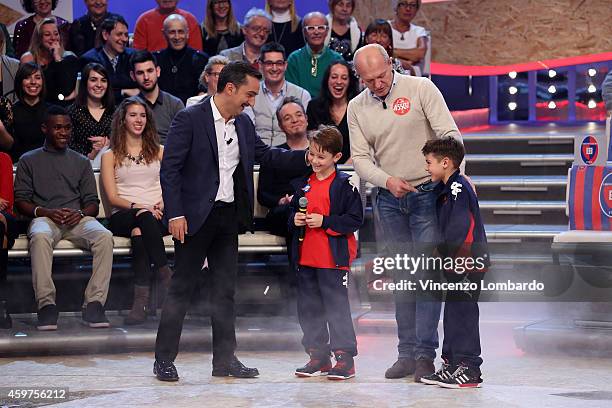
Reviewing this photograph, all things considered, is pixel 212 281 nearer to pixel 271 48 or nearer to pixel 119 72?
pixel 271 48

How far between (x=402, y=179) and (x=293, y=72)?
11.1 feet

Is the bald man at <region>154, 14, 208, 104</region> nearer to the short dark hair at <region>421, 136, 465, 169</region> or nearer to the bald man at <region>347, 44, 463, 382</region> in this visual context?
the bald man at <region>347, 44, 463, 382</region>

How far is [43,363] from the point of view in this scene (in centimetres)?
631

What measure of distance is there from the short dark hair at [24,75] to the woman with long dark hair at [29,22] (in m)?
1.39

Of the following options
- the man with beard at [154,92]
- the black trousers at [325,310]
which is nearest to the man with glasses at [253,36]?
the man with beard at [154,92]

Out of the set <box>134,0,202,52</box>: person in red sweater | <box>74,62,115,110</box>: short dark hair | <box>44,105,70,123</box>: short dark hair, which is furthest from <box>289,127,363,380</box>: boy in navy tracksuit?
<box>134,0,202,52</box>: person in red sweater

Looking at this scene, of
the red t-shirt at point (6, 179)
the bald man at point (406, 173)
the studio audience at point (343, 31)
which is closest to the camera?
the bald man at point (406, 173)

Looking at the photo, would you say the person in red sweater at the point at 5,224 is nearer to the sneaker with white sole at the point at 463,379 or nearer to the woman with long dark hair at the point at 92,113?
the woman with long dark hair at the point at 92,113

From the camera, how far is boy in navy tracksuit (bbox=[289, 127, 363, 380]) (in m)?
5.73

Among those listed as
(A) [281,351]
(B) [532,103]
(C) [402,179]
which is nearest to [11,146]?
(A) [281,351]

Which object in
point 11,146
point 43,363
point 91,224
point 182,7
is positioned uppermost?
point 182,7

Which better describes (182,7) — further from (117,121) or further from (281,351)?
(281,351)

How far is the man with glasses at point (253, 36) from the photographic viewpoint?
8805 mm

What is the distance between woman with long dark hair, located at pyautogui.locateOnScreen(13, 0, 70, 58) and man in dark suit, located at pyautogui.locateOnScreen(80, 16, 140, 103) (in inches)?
22.8
